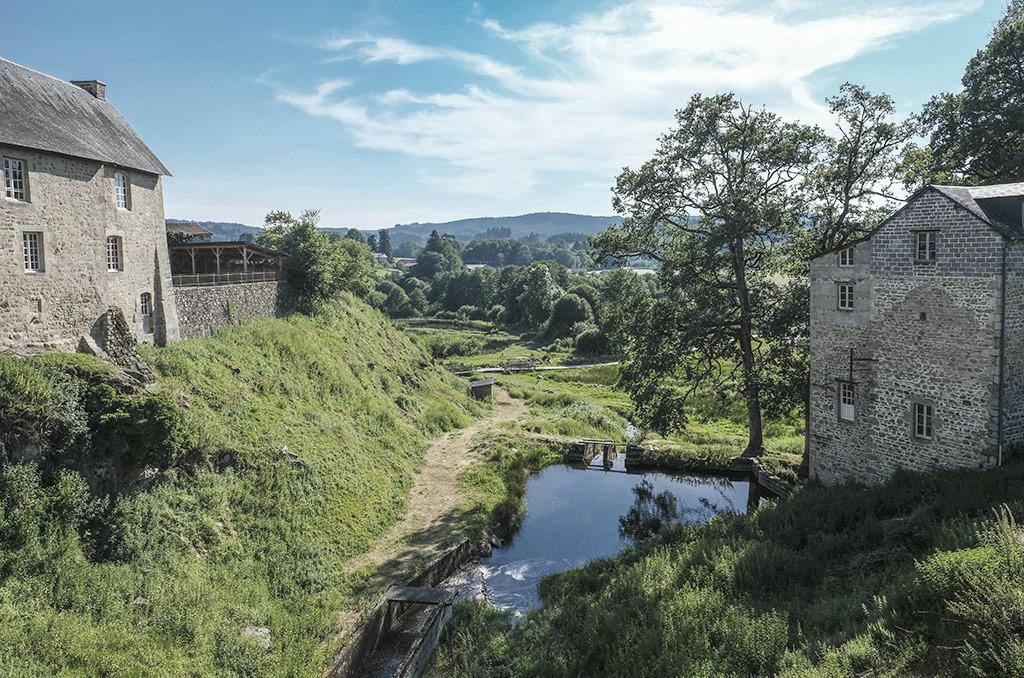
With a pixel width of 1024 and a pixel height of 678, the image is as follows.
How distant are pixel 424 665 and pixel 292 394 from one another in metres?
14.6

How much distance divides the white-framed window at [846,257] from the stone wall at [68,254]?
83.0 ft

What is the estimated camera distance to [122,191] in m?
23.5

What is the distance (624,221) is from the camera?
1134 inches

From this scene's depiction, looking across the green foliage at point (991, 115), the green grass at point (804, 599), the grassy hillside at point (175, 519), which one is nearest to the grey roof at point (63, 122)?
the grassy hillside at point (175, 519)

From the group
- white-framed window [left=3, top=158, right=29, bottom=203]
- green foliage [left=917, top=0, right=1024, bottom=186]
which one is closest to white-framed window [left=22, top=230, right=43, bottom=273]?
white-framed window [left=3, top=158, right=29, bottom=203]

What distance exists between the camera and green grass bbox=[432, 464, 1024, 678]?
10.3m

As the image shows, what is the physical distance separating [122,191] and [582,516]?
72.3 feet

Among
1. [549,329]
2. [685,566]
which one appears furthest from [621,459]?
[549,329]

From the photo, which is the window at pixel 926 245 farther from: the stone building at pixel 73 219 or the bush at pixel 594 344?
the bush at pixel 594 344

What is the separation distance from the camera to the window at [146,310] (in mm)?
23969

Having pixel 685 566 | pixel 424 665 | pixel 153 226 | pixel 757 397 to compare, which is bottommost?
pixel 424 665

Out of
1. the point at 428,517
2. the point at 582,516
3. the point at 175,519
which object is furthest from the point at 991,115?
the point at 175,519

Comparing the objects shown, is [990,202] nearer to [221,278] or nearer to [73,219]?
[73,219]

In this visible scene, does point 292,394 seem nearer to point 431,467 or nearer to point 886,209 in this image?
point 431,467
